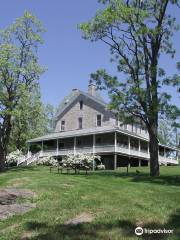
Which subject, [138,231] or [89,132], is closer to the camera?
→ [138,231]

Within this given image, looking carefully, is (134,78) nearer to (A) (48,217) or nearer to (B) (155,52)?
(B) (155,52)

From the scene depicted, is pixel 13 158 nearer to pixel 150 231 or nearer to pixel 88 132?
pixel 88 132

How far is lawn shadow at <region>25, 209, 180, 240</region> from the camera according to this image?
10008 millimetres

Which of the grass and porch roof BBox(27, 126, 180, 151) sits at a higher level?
porch roof BBox(27, 126, 180, 151)

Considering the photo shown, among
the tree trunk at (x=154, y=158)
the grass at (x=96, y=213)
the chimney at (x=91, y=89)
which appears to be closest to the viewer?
the grass at (x=96, y=213)

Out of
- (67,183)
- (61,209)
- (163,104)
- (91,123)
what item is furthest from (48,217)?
(91,123)

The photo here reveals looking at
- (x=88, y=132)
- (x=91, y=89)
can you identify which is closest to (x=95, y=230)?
(x=88, y=132)

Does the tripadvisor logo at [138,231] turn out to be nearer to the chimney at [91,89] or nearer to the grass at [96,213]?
the grass at [96,213]

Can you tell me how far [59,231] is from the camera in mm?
10578

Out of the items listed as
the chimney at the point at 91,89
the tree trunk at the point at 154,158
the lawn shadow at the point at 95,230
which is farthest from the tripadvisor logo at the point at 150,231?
the chimney at the point at 91,89

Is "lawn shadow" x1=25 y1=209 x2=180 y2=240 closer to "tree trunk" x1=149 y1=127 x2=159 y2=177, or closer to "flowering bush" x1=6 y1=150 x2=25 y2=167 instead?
"tree trunk" x1=149 y1=127 x2=159 y2=177

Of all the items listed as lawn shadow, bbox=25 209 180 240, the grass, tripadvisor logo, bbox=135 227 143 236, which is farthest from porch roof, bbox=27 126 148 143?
tripadvisor logo, bbox=135 227 143 236

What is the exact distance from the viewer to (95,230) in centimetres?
1054

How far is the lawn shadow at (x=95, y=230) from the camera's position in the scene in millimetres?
10008
